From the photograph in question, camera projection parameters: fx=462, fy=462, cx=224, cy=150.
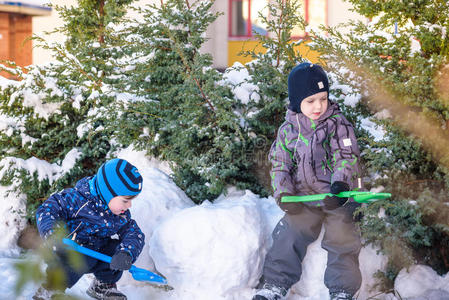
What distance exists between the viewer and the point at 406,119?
118 inches

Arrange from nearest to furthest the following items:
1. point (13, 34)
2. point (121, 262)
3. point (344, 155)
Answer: point (121, 262) → point (344, 155) → point (13, 34)

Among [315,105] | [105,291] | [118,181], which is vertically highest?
Result: [315,105]

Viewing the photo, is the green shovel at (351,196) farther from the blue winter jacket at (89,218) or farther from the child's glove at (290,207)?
the blue winter jacket at (89,218)

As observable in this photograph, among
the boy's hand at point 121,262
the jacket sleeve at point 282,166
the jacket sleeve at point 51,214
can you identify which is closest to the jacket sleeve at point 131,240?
the boy's hand at point 121,262

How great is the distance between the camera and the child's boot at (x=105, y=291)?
3.18m

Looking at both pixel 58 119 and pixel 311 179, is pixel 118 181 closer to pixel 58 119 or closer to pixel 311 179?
pixel 311 179

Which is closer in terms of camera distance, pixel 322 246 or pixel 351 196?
pixel 351 196

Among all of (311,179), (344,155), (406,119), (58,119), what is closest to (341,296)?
(311,179)

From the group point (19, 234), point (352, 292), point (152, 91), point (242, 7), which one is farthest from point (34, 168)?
point (242, 7)

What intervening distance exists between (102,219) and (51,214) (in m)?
0.35

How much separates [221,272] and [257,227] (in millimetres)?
417

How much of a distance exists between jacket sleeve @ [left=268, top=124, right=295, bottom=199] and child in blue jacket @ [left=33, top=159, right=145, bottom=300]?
0.92 m

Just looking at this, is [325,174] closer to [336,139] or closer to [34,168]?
[336,139]

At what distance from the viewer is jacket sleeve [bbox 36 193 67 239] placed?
9.20 ft
